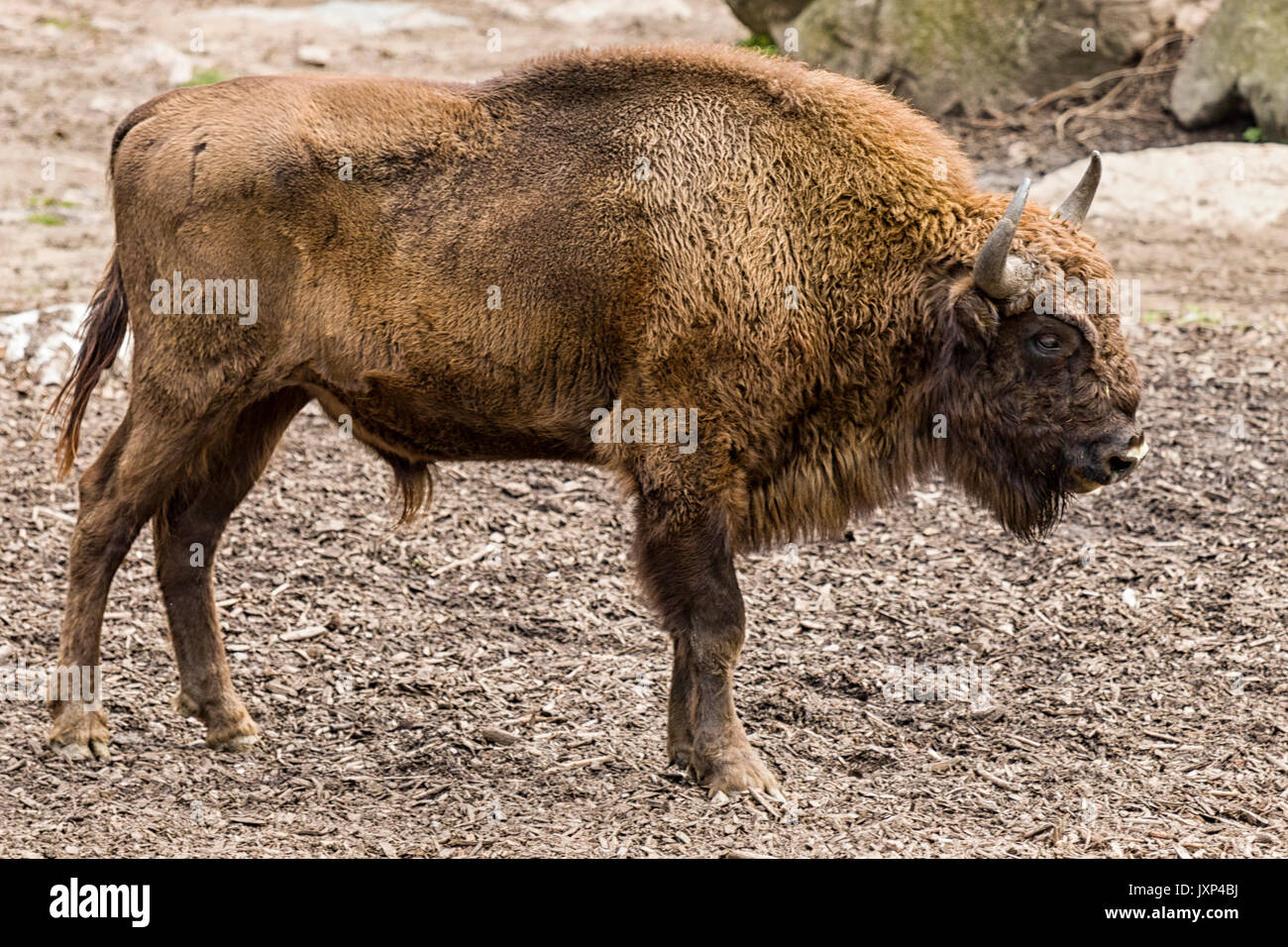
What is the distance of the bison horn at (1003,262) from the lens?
14.3ft

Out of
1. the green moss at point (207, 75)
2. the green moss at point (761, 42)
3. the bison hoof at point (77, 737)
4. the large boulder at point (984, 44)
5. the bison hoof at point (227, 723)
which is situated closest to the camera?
the bison hoof at point (77, 737)

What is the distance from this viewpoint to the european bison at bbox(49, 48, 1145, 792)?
464 centimetres

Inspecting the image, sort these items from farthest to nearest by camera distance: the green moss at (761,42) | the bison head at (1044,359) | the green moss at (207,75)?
the green moss at (761,42) < the green moss at (207,75) < the bison head at (1044,359)

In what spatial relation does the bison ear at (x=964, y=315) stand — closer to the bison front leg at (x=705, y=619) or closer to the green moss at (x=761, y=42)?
the bison front leg at (x=705, y=619)

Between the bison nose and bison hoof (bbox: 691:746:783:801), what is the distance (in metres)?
1.44

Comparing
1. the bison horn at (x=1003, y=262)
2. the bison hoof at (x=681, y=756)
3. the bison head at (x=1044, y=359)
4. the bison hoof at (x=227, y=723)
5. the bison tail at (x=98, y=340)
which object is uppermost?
the bison horn at (x=1003, y=262)

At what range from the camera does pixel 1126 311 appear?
28.1ft

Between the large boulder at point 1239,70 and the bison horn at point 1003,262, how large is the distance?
24.0 ft

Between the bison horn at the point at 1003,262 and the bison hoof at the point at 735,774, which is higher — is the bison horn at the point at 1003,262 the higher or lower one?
the higher one

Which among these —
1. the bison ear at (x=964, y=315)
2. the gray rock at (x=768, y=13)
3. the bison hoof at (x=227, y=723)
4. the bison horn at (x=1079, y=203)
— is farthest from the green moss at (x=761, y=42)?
the bison hoof at (x=227, y=723)

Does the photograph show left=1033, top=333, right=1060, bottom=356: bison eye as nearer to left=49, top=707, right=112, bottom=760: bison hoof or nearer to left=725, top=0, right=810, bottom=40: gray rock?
left=49, top=707, right=112, bottom=760: bison hoof

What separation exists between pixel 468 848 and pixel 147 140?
8.35 ft
